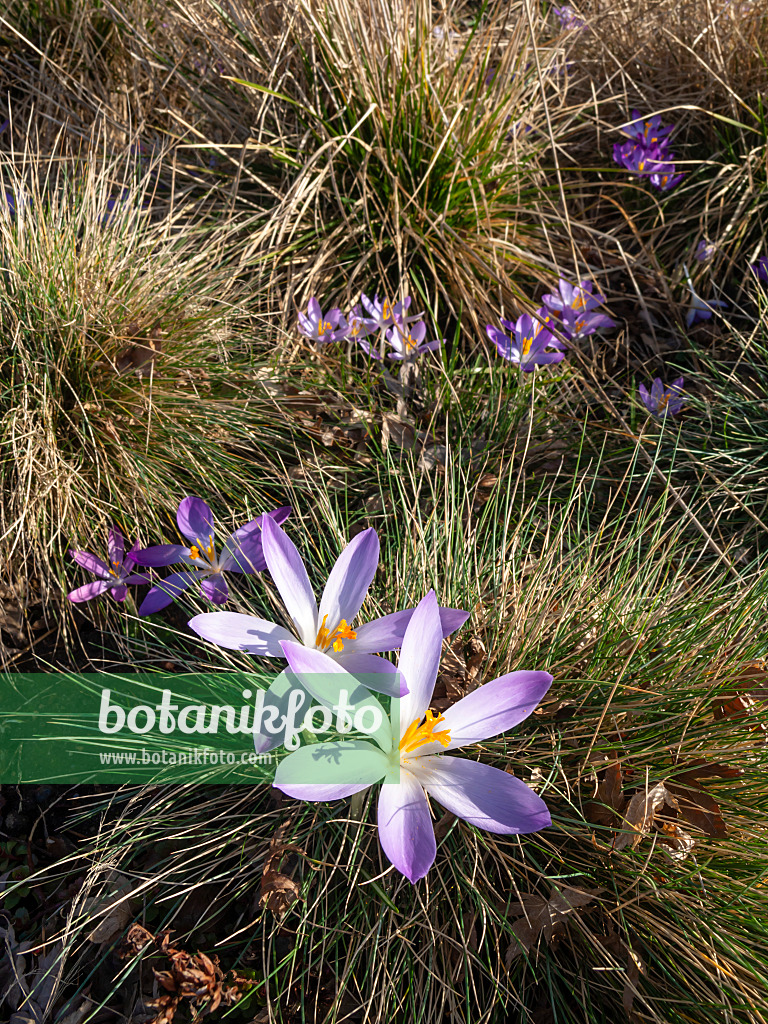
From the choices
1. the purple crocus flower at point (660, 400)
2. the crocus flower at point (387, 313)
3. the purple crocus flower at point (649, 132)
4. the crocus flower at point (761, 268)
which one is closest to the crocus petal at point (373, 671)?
the crocus flower at point (387, 313)

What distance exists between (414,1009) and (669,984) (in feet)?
1.36

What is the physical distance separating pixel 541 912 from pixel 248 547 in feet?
2.77

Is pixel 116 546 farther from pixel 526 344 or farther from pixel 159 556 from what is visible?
pixel 526 344

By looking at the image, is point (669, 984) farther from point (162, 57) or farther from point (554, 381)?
point (162, 57)

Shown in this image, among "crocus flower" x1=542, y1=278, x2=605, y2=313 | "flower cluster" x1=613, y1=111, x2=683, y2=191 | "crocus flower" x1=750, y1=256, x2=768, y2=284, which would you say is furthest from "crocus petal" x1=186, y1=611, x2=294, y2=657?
"flower cluster" x1=613, y1=111, x2=683, y2=191

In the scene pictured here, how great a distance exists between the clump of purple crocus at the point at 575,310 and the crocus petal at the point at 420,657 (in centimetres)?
156

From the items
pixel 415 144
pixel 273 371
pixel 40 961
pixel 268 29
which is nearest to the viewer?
pixel 40 961

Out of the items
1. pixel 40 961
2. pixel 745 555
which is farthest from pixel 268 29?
pixel 40 961

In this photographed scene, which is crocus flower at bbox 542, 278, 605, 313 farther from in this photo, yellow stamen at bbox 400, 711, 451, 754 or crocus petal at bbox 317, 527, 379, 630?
yellow stamen at bbox 400, 711, 451, 754

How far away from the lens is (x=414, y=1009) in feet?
4.15

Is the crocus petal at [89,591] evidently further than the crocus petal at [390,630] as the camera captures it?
Yes

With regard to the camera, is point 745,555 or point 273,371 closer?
point 745,555

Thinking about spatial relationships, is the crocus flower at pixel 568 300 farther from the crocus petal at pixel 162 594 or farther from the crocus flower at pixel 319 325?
the crocus petal at pixel 162 594

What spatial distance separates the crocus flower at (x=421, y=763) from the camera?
996 millimetres
